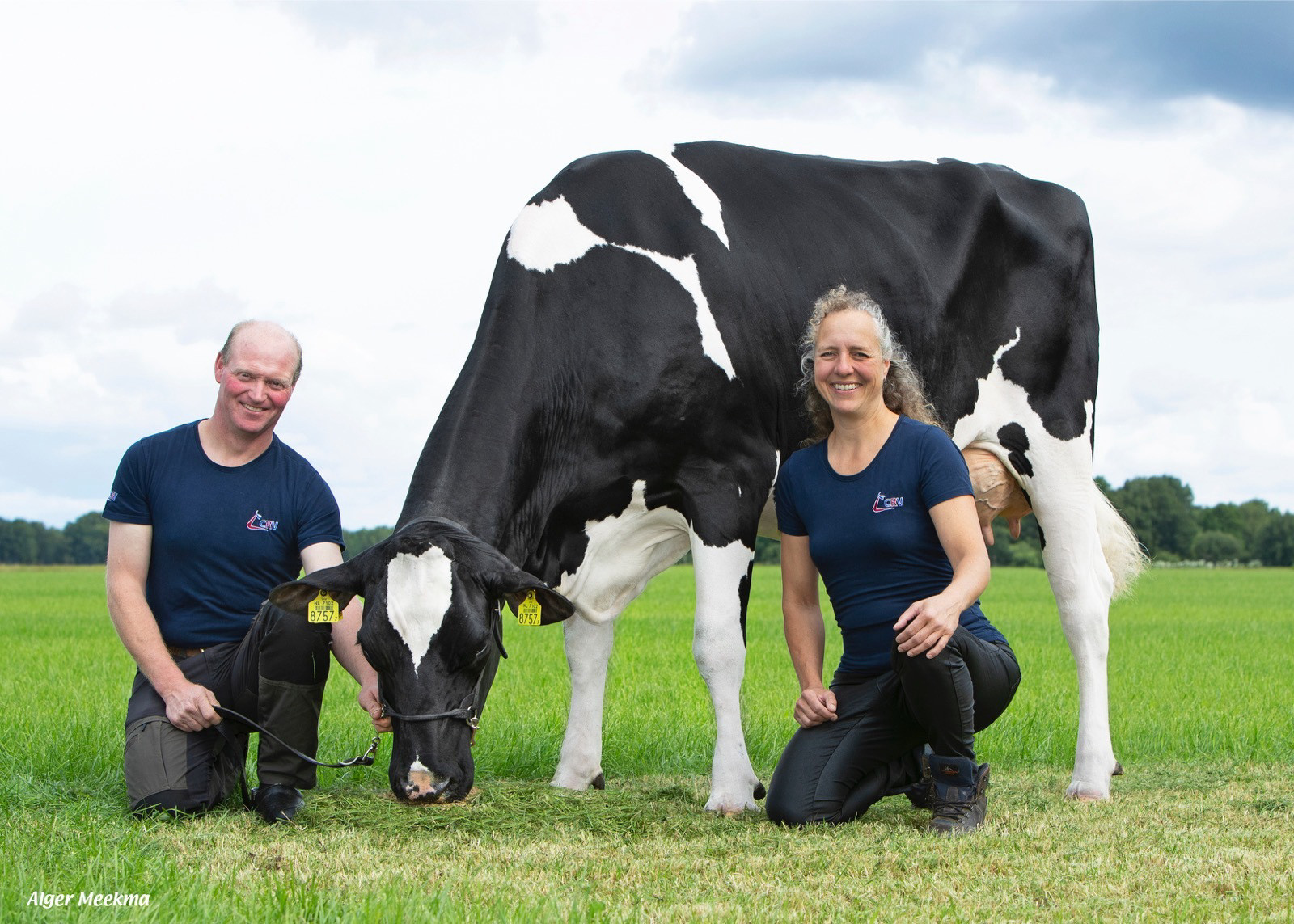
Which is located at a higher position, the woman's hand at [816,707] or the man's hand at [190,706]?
the woman's hand at [816,707]

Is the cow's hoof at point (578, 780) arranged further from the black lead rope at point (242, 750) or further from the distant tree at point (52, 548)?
the distant tree at point (52, 548)

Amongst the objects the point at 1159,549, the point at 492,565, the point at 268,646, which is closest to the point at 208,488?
the point at 268,646

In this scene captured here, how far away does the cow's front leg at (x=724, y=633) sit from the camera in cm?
574

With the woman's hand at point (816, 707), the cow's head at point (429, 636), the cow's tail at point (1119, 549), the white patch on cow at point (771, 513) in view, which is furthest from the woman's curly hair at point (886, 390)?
the cow's tail at point (1119, 549)

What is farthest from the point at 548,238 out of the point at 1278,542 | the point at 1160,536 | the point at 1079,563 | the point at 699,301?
the point at 1278,542

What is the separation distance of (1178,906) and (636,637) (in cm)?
1254

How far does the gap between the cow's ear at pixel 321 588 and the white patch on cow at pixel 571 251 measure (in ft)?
6.34

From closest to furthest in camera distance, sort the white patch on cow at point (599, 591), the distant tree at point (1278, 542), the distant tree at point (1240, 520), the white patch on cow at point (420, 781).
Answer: the white patch on cow at point (420, 781) < the white patch on cow at point (599, 591) < the distant tree at point (1278, 542) < the distant tree at point (1240, 520)

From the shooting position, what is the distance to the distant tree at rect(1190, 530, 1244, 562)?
102m

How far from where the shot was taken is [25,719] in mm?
7762

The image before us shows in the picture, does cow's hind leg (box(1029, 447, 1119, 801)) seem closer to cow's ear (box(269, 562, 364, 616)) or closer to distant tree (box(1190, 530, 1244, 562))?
cow's ear (box(269, 562, 364, 616))

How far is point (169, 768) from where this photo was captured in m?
5.26

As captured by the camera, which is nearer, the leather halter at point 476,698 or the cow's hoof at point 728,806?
the leather halter at point 476,698

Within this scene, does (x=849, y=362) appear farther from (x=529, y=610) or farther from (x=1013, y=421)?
(x=1013, y=421)
